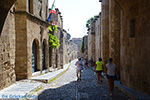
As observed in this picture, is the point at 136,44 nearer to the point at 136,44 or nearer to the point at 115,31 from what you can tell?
the point at 136,44

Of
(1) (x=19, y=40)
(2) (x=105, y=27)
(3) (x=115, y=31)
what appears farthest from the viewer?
(2) (x=105, y=27)

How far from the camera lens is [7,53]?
23.1 feet

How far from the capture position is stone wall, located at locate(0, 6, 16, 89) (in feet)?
21.3

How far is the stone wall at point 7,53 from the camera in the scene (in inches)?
256

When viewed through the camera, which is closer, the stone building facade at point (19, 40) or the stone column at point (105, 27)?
the stone building facade at point (19, 40)

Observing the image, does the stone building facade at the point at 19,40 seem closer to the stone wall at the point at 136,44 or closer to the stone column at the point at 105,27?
the stone wall at the point at 136,44

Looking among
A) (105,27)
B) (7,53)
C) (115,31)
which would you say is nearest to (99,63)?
(115,31)

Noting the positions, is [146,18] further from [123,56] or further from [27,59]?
[27,59]

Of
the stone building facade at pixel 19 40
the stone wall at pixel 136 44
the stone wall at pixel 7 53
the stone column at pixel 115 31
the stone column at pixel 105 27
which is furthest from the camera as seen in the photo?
the stone column at pixel 105 27

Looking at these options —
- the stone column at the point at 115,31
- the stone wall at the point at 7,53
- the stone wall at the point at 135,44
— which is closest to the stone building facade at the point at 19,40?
the stone wall at the point at 7,53

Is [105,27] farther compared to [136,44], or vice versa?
→ [105,27]

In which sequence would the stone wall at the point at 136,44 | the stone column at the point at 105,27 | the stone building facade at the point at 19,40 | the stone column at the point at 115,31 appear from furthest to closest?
the stone column at the point at 105,27 → the stone column at the point at 115,31 → the stone building facade at the point at 19,40 → the stone wall at the point at 136,44

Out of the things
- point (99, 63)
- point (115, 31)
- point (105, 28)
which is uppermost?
point (105, 28)

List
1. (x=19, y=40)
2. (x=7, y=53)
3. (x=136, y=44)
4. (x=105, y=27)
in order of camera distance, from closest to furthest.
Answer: (x=136, y=44), (x=7, y=53), (x=19, y=40), (x=105, y=27)
